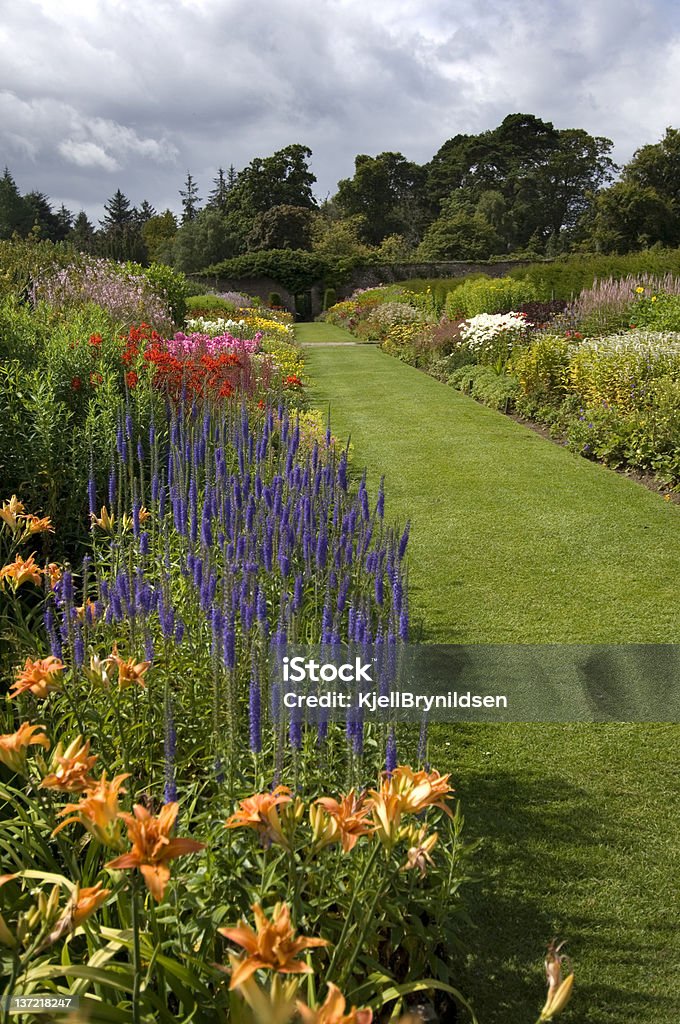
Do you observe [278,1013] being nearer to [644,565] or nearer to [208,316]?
[644,565]

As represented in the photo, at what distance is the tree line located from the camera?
4188 centimetres

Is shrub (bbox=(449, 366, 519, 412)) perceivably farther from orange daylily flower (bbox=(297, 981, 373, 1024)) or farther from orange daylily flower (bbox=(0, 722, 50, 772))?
orange daylily flower (bbox=(297, 981, 373, 1024))

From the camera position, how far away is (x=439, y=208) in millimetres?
59406

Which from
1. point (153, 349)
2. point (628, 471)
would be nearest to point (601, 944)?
point (153, 349)

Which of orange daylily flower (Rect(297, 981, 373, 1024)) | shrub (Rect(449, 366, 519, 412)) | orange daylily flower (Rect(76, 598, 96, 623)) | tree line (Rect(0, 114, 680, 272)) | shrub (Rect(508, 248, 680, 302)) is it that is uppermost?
tree line (Rect(0, 114, 680, 272))

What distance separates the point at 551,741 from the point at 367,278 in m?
39.8

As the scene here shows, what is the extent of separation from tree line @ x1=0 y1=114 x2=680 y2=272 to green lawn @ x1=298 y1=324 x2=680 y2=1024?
36.8m

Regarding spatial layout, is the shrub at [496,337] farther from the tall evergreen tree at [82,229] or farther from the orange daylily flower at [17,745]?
the tall evergreen tree at [82,229]

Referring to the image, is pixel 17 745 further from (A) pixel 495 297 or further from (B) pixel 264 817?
(A) pixel 495 297

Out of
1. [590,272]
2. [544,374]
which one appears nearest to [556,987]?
[544,374]

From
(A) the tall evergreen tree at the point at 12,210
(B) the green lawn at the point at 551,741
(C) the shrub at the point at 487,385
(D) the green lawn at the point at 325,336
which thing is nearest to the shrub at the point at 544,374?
(C) the shrub at the point at 487,385

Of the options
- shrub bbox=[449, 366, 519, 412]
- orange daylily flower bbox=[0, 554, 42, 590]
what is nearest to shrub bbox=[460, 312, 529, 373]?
shrub bbox=[449, 366, 519, 412]

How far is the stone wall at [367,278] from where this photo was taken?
4081cm

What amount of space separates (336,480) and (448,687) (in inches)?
43.8
